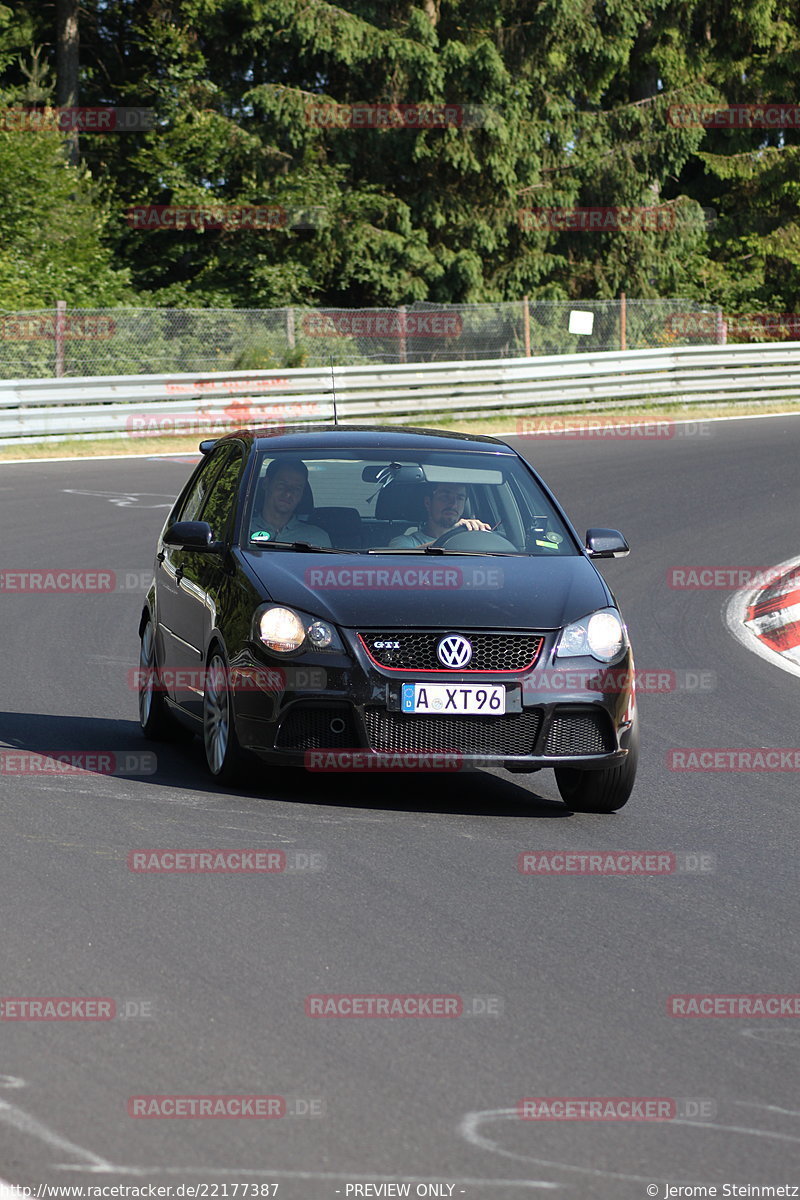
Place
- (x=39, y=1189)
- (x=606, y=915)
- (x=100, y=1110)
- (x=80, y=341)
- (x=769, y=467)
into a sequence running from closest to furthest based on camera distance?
(x=39, y=1189) < (x=100, y=1110) < (x=606, y=915) < (x=769, y=467) < (x=80, y=341)

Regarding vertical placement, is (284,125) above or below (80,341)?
above

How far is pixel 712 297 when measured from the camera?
1736 inches

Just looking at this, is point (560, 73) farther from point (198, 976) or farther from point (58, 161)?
point (198, 976)

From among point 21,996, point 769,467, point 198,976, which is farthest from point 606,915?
point 769,467

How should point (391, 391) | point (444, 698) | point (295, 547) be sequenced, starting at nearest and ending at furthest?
point (444, 698), point (295, 547), point (391, 391)

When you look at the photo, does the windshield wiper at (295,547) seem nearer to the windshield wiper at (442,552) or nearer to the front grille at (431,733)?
the windshield wiper at (442,552)

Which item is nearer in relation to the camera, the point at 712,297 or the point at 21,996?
the point at 21,996

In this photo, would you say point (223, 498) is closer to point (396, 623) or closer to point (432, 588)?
point (432, 588)

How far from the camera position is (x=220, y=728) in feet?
27.4

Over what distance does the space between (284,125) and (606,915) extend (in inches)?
1249

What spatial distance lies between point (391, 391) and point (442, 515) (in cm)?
2004

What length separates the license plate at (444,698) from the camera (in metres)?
7.74

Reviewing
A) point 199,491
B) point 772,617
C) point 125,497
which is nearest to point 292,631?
point 199,491

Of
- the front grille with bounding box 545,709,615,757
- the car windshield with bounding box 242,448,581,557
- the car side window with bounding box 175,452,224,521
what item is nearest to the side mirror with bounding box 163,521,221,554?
the car windshield with bounding box 242,448,581,557
